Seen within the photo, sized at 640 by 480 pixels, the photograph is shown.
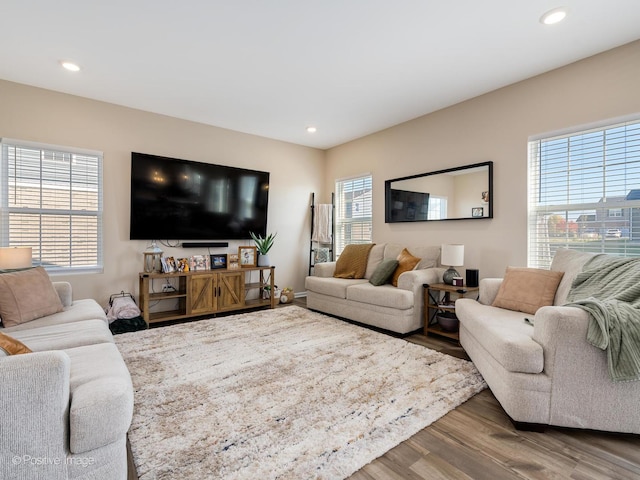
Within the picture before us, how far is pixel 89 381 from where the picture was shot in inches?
54.0

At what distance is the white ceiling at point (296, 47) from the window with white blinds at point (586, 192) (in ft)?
2.53

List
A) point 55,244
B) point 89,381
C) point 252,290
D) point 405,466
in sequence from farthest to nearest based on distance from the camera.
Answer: point 252,290 < point 55,244 < point 405,466 < point 89,381

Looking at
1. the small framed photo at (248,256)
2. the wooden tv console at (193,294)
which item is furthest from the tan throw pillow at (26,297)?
the small framed photo at (248,256)

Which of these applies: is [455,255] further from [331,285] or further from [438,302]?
[331,285]

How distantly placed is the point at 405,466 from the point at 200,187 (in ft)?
13.4

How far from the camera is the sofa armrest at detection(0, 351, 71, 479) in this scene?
1.05 m

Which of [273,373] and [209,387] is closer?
[209,387]

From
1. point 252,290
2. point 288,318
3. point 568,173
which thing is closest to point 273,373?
point 288,318

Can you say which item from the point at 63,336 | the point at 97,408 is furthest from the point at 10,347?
the point at 63,336

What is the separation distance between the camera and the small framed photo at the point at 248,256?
473 cm

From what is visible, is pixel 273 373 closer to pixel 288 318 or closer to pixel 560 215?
pixel 288 318

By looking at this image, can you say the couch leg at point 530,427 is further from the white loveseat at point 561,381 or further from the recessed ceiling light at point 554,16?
the recessed ceiling light at point 554,16

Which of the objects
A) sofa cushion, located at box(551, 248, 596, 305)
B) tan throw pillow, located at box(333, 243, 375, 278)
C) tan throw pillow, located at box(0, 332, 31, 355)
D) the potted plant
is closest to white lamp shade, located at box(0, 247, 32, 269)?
tan throw pillow, located at box(0, 332, 31, 355)

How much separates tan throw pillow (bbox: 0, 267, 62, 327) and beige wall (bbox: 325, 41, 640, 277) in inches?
156
